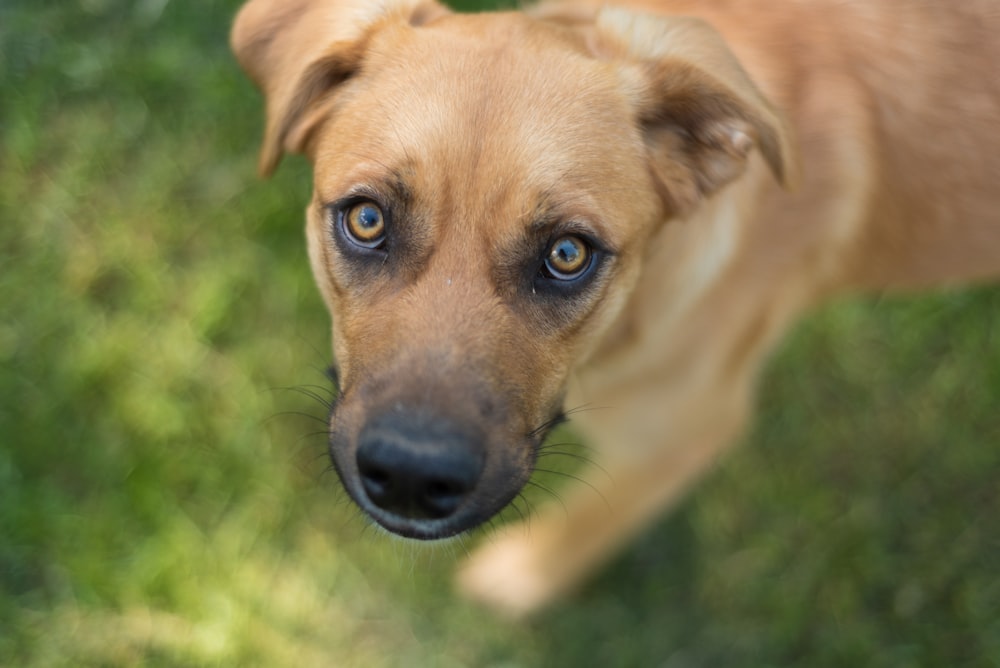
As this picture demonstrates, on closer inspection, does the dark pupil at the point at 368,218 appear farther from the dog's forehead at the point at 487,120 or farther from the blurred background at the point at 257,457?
the blurred background at the point at 257,457

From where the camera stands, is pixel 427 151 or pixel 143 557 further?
pixel 143 557

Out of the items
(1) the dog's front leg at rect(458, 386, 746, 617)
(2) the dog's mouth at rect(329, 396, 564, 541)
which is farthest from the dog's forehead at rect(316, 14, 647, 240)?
(1) the dog's front leg at rect(458, 386, 746, 617)

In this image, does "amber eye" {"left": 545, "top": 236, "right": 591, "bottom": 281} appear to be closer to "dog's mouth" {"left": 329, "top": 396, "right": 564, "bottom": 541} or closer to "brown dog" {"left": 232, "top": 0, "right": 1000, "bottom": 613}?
"brown dog" {"left": 232, "top": 0, "right": 1000, "bottom": 613}

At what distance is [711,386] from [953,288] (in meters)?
2.44

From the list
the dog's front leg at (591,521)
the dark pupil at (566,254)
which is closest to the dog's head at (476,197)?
the dark pupil at (566,254)

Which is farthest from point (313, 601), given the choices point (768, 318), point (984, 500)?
point (984, 500)

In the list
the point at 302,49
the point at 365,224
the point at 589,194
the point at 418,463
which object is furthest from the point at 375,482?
the point at 302,49

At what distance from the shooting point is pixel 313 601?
4105 millimetres

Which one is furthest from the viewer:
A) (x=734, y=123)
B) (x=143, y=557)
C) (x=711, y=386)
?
(x=143, y=557)

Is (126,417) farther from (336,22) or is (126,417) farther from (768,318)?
(768,318)

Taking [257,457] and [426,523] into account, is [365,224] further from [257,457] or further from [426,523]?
[257,457]

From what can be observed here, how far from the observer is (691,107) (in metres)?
2.57

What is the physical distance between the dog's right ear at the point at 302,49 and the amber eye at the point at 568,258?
86cm

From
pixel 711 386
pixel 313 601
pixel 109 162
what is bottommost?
pixel 313 601
